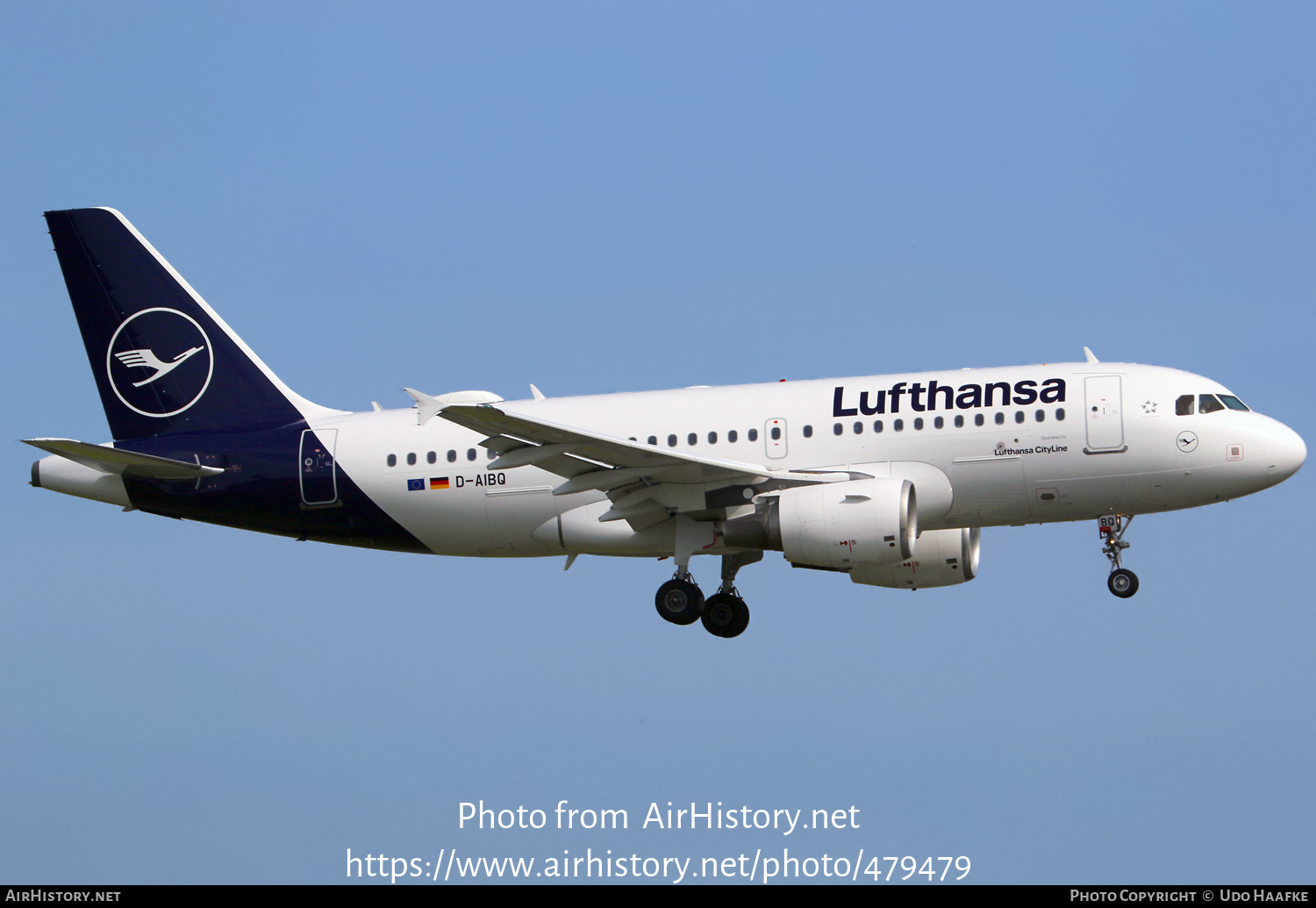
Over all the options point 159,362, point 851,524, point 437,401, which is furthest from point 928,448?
point 159,362

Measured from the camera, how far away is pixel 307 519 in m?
34.0

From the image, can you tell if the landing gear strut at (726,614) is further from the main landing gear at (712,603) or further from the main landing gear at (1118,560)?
the main landing gear at (1118,560)

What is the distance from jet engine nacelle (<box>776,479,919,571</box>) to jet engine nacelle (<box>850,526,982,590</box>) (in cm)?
451

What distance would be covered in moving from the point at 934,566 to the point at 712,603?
17.3 ft

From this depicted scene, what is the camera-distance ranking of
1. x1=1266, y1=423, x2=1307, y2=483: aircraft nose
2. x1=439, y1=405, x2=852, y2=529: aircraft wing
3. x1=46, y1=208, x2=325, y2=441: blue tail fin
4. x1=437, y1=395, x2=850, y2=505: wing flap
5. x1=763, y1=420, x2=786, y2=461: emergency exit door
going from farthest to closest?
x1=46, y1=208, x2=325, y2=441: blue tail fin, x1=763, y1=420, x2=786, y2=461: emergency exit door, x1=1266, y1=423, x2=1307, y2=483: aircraft nose, x1=439, y1=405, x2=852, y2=529: aircraft wing, x1=437, y1=395, x2=850, y2=505: wing flap

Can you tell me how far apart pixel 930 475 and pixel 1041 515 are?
2.49 meters

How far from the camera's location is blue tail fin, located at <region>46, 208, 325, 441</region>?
117 feet

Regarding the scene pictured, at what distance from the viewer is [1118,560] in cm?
3184

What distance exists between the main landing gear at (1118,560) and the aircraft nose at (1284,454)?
2958mm

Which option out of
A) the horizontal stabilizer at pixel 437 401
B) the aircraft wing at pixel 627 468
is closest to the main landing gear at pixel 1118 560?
the aircraft wing at pixel 627 468

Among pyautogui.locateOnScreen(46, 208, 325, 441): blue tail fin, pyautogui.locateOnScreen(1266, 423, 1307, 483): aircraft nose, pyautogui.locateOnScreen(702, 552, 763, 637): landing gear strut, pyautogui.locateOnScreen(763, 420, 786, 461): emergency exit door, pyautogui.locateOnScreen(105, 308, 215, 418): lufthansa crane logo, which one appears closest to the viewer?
pyautogui.locateOnScreen(1266, 423, 1307, 483): aircraft nose

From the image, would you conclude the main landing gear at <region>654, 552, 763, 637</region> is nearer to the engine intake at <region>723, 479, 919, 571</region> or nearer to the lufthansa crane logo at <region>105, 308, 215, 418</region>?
the engine intake at <region>723, 479, 919, 571</region>

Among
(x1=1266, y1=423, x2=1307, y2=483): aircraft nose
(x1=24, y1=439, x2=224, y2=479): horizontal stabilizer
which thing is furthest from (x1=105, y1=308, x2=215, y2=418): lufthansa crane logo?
(x1=1266, y1=423, x2=1307, y2=483): aircraft nose

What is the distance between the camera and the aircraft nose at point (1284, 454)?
30.3 meters
